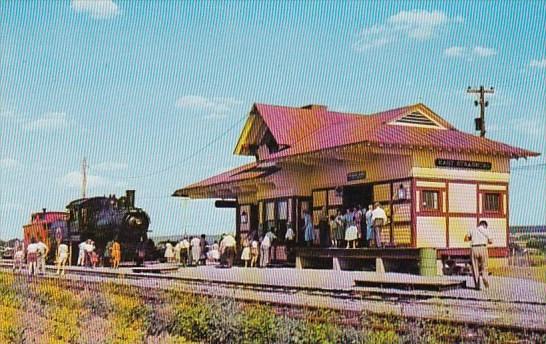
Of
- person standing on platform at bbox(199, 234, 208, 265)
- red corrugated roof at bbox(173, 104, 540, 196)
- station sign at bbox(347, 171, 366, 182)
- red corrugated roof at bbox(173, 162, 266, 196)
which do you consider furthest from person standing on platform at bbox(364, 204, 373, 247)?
person standing on platform at bbox(199, 234, 208, 265)

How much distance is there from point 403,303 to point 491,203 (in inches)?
415

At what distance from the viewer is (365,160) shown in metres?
24.7

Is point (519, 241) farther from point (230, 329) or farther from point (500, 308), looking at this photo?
point (230, 329)

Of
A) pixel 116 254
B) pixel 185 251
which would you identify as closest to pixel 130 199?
pixel 116 254

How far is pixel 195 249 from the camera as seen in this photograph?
1257 inches

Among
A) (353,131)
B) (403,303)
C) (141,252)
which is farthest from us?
(141,252)

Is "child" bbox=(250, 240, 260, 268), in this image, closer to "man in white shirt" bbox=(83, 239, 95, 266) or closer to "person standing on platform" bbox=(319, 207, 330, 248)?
"person standing on platform" bbox=(319, 207, 330, 248)

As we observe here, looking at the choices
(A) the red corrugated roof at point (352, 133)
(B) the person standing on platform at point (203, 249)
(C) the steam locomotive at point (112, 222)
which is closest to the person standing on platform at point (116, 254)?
(C) the steam locomotive at point (112, 222)

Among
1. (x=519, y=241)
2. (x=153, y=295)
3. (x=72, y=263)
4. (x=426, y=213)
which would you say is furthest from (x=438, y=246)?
(x=72, y=263)

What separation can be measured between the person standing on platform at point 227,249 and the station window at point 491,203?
8.76 m

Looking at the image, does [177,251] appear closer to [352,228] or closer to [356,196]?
[356,196]

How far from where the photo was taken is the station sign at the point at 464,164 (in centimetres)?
2345

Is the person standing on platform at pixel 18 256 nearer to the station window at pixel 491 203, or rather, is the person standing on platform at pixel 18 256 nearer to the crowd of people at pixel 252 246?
the crowd of people at pixel 252 246

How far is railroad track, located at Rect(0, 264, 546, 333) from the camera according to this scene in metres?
12.0
